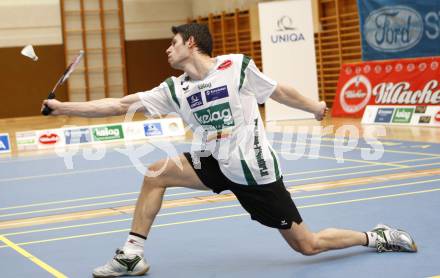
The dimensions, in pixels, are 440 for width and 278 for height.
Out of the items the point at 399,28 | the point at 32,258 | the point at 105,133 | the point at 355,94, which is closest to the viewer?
the point at 32,258

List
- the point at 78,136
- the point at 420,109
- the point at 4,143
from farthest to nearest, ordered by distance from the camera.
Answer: the point at 78,136 → the point at 4,143 → the point at 420,109

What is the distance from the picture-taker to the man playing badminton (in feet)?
17.4

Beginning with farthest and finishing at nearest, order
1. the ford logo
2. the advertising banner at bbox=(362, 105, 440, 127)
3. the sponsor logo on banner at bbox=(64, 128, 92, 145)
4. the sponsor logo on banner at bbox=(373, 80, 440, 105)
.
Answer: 1. the ford logo
2. the sponsor logo on banner at bbox=(64, 128, 92, 145)
3. the sponsor logo on banner at bbox=(373, 80, 440, 105)
4. the advertising banner at bbox=(362, 105, 440, 127)

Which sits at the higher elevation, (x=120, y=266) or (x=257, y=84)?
(x=257, y=84)

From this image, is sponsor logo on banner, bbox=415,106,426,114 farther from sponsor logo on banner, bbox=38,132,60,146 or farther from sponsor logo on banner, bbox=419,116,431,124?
sponsor logo on banner, bbox=38,132,60,146

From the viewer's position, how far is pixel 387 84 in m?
17.1

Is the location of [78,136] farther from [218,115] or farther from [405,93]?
[218,115]

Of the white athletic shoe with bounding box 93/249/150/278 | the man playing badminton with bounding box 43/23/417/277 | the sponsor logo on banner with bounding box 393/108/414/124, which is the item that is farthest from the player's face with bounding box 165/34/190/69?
the sponsor logo on banner with bounding box 393/108/414/124

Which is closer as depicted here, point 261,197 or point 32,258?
point 261,197

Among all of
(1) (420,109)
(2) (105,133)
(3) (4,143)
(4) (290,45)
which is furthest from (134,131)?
(1) (420,109)

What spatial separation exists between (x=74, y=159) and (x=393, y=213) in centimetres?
800

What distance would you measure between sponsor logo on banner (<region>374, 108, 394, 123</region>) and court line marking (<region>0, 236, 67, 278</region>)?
422 inches

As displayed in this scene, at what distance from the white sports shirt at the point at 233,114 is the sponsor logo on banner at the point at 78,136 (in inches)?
450

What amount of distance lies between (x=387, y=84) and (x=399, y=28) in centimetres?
125
